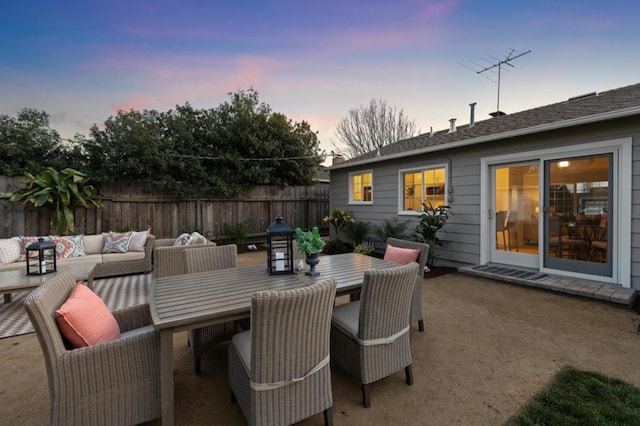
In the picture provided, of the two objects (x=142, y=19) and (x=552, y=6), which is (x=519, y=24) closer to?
(x=552, y=6)

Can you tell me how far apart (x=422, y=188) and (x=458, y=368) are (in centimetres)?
492

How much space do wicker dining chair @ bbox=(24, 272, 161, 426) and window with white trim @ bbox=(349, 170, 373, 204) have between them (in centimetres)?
691

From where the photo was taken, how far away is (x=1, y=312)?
3.68 meters

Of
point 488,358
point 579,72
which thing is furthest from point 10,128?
point 579,72

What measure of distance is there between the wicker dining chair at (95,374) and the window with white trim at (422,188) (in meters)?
5.92

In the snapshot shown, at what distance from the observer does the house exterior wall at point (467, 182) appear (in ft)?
12.9

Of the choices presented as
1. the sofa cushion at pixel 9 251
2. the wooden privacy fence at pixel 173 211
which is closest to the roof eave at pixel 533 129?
the wooden privacy fence at pixel 173 211

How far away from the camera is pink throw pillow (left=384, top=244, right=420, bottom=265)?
10.1 feet

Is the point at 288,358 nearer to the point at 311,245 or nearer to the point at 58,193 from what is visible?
the point at 311,245

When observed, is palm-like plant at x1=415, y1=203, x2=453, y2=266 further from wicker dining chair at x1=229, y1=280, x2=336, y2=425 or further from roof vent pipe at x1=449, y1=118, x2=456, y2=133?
wicker dining chair at x1=229, y1=280, x2=336, y2=425

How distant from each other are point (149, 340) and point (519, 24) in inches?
319

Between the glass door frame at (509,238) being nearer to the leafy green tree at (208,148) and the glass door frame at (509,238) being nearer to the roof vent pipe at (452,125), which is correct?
the roof vent pipe at (452,125)

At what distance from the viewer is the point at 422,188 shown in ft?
22.1

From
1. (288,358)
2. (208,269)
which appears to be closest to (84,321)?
(288,358)
